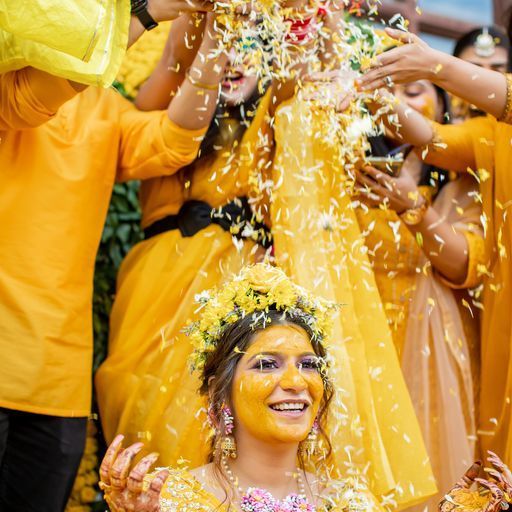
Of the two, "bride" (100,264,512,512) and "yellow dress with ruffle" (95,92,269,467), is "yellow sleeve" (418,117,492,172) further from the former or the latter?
"bride" (100,264,512,512)

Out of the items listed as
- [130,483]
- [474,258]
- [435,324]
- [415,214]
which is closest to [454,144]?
[415,214]

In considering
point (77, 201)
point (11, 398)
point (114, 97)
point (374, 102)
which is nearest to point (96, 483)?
point (11, 398)

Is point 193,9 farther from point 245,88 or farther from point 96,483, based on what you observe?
point 96,483

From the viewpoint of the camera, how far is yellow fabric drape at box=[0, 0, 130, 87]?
3.25 m

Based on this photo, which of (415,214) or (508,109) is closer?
(508,109)

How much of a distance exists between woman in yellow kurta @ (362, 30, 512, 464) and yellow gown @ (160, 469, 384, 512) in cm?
74

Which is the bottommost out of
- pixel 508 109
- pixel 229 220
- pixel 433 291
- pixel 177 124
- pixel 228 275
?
pixel 433 291

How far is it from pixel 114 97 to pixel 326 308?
1356mm

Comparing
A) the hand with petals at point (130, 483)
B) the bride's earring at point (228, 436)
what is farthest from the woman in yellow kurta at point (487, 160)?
the hand with petals at point (130, 483)

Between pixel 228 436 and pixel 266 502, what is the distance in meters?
0.28

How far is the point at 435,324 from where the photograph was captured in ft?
14.7

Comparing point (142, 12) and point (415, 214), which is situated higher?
point (142, 12)

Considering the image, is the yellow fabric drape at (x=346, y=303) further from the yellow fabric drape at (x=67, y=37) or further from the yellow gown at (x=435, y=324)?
the yellow fabric drape at (x=67, y=37)

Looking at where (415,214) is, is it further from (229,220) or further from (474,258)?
(229,220)
